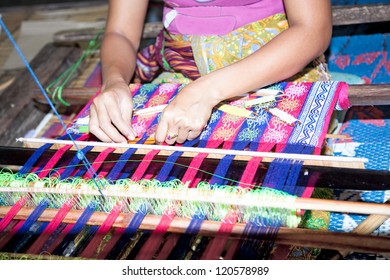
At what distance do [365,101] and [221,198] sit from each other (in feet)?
2.98

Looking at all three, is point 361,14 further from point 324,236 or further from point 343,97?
point 324,236

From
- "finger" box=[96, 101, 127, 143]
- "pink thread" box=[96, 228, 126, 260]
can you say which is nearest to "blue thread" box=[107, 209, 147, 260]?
"pink thread" box=[96, 228, 126, 260]

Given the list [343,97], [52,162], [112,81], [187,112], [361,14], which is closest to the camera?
[187,112]

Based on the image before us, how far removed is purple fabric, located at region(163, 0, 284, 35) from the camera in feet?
6.97

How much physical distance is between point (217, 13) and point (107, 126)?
25.6 inches

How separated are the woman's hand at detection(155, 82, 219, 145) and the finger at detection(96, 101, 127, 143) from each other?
171mm

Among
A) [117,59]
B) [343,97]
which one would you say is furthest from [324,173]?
[117,59]

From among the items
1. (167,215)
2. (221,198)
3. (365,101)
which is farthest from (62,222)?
(365,101)

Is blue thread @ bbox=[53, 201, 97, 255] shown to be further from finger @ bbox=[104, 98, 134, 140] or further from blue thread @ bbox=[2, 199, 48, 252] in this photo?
finger @ bbox=[104, 98, 134, 140]

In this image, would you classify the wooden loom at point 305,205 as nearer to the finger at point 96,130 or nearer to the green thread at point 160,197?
the green thread at point 160,197

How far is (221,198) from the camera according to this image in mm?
1493

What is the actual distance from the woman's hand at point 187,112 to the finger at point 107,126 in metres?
0.17

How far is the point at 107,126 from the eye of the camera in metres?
1.87

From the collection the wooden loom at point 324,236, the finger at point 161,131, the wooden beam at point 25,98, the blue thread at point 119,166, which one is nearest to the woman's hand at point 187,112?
the finger at point 161,131
